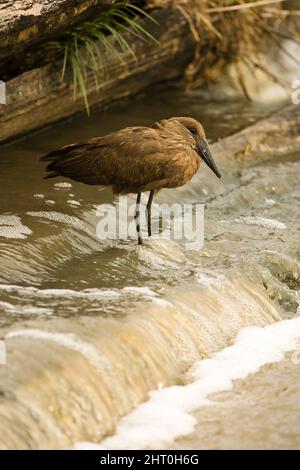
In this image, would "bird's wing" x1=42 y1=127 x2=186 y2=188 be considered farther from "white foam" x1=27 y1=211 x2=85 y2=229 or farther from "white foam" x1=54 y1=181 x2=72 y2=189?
"white foam" x1=54 y1=181 x2=72 y2=189

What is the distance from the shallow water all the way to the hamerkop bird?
1.23ft

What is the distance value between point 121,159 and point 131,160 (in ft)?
0.21

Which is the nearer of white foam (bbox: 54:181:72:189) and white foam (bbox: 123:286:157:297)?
white foam (bbox: 123:286:157:297)

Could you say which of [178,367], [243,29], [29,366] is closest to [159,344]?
[178,367]

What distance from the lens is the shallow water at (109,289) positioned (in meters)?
4.77

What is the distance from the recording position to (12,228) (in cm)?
652

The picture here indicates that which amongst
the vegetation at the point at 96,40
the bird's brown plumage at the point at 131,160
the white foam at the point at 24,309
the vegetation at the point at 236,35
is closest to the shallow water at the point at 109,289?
the white foam at the point at 24,309

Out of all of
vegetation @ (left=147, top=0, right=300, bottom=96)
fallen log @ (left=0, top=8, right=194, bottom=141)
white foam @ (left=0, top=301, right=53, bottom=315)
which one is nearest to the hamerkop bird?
white foam @ (left=0, top=301, right=53, bottom=315)

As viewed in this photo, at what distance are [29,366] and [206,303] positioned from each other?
1558 mm

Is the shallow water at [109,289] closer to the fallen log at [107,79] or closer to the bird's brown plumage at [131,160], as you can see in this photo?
the fallen log at [107,79]

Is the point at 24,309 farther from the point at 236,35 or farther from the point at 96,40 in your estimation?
the point at 236,35

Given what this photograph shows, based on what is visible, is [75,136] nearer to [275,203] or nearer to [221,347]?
[275,203]

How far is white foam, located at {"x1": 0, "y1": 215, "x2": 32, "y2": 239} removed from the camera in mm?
6414

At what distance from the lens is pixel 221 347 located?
19.5ft
